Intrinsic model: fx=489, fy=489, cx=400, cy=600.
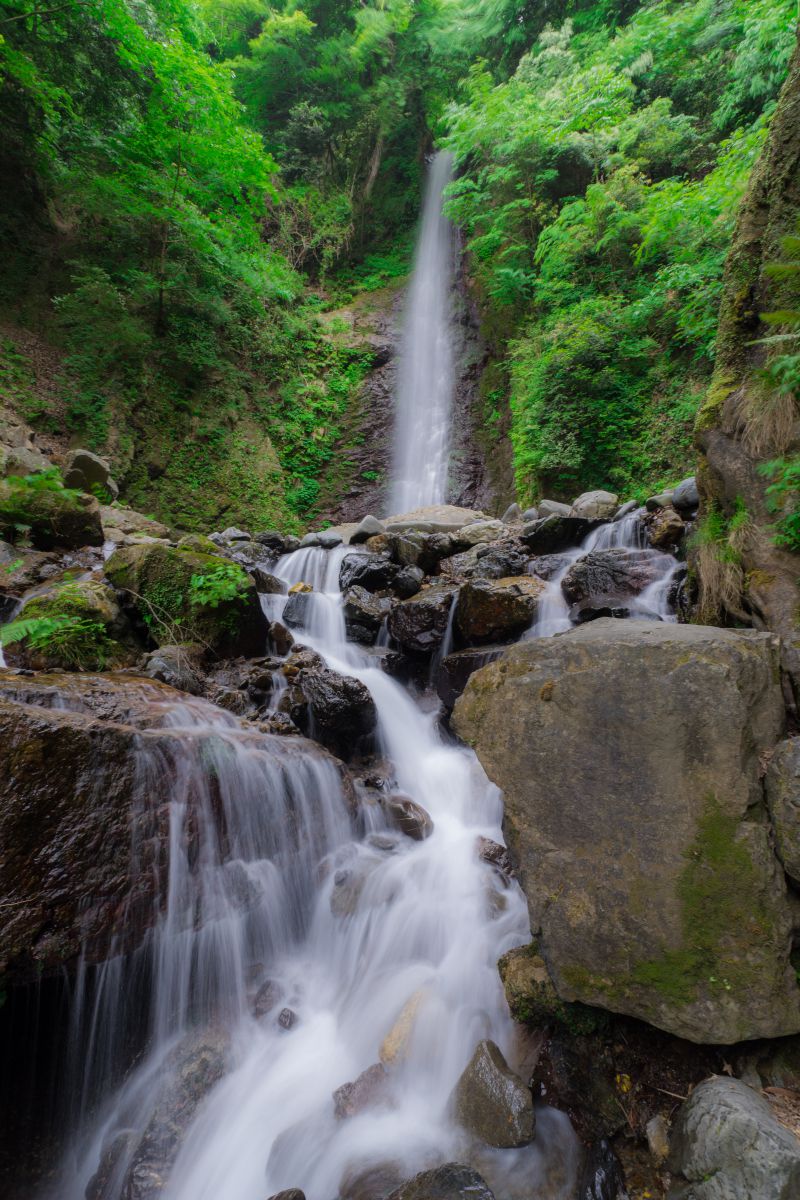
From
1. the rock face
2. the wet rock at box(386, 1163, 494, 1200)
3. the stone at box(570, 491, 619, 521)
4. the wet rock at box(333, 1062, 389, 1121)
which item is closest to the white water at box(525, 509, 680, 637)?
the stone at box(570, 491, 619, 521)

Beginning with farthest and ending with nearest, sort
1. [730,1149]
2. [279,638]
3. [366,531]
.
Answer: [366,531], [279,638], [730,1149]

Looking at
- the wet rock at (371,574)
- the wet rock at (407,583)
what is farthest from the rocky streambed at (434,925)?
the wet rock at (371,574)

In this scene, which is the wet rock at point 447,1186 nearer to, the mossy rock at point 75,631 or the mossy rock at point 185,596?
the mossy rock at point 75,631

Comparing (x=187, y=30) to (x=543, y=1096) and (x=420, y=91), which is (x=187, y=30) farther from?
(x=543, y=1096)

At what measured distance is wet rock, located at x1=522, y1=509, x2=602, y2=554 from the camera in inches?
284

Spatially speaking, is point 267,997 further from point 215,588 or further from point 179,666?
point 215,588

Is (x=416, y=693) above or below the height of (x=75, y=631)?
below

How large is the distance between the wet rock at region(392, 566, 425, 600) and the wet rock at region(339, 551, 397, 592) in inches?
7.7

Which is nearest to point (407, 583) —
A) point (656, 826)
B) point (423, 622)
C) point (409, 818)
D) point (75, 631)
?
point (423, 622)

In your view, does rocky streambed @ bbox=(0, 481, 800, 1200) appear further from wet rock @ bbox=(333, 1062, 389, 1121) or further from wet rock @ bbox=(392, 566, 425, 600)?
wet rock @ bbox=(392, 566, 425, 600)

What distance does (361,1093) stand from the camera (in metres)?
2.53

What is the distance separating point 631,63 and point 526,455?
9.56 metres

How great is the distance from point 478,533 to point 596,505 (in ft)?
6.62

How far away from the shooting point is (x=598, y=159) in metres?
11.0
